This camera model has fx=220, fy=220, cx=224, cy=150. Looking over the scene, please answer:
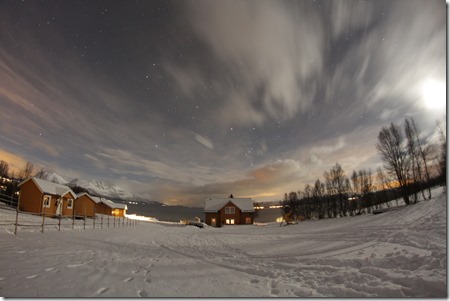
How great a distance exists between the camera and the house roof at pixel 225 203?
5735cm

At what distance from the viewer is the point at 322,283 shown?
5.53 m

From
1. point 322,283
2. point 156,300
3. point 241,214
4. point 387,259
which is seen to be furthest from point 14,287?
point 241,214

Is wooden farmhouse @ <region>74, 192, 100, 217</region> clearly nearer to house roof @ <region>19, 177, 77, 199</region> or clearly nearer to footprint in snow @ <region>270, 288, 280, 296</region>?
house roof @ <region>19, 177, 77, 199</region>

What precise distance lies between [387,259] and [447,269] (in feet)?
5.27

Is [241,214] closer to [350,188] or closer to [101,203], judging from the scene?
[350,188]

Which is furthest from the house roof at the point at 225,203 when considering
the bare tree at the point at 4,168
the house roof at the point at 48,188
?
the bare tree at the point at 4,168

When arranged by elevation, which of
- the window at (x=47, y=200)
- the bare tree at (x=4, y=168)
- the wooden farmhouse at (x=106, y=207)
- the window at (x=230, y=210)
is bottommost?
the window at (x=230, y=210)

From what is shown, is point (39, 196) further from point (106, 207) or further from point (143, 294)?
point (143, 294)

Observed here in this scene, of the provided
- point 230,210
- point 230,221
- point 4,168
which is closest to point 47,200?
point 230,210

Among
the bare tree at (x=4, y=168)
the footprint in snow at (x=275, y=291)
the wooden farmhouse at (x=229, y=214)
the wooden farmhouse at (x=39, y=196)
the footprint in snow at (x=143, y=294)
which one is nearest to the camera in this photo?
the footprint in snow at (x=143, y=294)

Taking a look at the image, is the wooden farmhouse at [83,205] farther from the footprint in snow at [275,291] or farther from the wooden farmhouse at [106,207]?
the footprint in snow at [275,291]

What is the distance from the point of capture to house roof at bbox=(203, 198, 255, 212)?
57.4 m

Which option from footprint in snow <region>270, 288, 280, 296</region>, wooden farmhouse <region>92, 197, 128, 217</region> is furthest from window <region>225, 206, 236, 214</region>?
footprint in snow <region>270, 288, 280, 296</region>

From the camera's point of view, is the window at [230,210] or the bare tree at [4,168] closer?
the window at [230,210]
